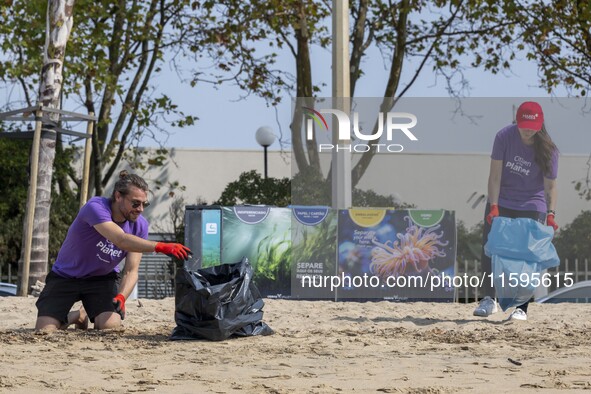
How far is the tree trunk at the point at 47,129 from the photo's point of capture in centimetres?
1295

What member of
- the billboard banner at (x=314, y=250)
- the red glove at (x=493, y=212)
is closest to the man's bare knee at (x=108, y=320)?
the red glove at (x=493, y=212)

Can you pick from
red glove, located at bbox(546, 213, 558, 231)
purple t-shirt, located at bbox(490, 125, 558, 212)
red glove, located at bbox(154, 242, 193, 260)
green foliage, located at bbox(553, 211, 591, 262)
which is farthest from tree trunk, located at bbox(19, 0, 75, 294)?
green foliage, located at bbox(553, 211, 591, 262)

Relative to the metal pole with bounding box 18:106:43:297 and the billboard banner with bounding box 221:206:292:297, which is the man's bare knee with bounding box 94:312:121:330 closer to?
the metal pole with bounding box 18:106:43:297

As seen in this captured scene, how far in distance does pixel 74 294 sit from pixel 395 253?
5613mm

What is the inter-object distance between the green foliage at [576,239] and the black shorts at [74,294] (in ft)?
19.7

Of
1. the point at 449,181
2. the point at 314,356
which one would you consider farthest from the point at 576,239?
the point at 314,356

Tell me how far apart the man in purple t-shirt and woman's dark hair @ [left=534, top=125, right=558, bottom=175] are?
14.2 feet

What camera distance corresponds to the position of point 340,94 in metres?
15.8

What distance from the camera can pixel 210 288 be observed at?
8.88 metres

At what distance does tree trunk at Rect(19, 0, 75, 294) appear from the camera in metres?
12.9

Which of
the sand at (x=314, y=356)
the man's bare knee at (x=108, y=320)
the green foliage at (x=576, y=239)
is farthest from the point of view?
the green foliage at (x=576, y=239)

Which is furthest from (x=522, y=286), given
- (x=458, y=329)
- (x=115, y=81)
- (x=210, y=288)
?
(x=115, y=81)

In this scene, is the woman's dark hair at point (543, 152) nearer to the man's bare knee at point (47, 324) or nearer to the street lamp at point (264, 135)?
the man's bare knee at point (47, 324)

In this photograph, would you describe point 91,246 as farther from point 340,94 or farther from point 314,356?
point 340,94
